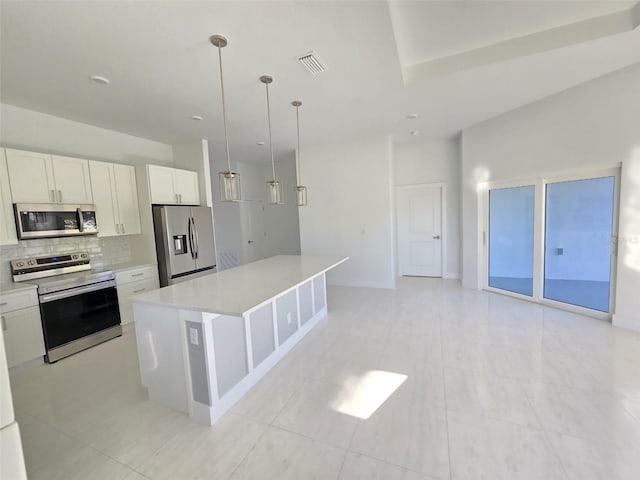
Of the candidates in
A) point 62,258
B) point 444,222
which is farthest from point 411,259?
point 62,258

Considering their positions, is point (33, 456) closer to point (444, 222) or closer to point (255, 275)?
point (255, 275)

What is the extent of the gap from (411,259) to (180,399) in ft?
16.4

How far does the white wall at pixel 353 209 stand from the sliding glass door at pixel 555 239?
1.72 meters

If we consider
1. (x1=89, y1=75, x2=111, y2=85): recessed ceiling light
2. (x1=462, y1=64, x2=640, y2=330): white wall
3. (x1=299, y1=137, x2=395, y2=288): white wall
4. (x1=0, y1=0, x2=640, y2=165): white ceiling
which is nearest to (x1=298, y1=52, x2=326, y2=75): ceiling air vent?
(x1=0, y1=0, x2=640, y2=165): white ceiling

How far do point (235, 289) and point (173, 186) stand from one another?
2.79 metres

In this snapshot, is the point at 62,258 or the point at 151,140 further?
the point at 151,140

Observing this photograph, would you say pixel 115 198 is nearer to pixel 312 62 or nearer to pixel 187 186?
pixel 187 186

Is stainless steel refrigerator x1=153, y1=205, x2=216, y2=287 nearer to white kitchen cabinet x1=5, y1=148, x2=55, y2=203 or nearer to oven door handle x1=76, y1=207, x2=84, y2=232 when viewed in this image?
oven door handle x1=76, y1=207, x2=84, y2=232

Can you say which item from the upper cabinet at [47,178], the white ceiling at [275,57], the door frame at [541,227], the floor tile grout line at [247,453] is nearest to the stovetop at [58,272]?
the upper cabinet at [47,178]

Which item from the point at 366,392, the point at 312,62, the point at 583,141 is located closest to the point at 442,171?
the point at 583,141

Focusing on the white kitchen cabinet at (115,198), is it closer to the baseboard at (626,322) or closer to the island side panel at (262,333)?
the island side panel at (262,333)

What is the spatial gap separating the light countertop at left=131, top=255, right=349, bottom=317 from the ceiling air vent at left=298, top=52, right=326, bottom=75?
1908 mm

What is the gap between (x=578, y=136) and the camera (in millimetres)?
3414

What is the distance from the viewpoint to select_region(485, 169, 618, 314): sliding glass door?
341 centimetres
